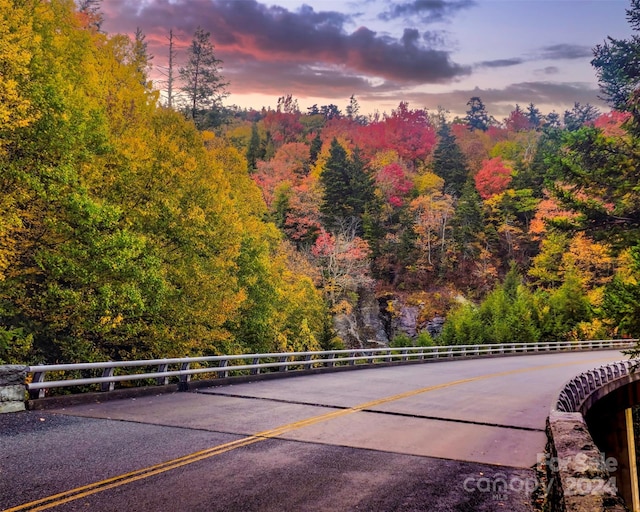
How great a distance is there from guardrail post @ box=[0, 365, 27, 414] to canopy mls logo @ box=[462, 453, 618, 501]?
819 centimetres

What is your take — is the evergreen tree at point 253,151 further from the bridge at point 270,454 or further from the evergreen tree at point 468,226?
the bridge at point 270,454

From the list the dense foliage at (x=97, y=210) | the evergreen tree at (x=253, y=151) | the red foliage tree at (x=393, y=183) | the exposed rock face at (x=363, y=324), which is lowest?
the exposed rock face at (x=363, y=324)

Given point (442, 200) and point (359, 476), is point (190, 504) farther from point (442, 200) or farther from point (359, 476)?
point (442, 200)

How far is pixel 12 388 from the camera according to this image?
32.9 feet

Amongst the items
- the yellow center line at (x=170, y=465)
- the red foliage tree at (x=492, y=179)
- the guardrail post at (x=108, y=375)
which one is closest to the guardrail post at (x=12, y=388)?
the guardrail post at (x=108, y=375)

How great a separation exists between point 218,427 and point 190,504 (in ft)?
13.3

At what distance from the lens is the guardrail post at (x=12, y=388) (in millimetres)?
9883

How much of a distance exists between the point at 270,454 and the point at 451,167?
77.9m

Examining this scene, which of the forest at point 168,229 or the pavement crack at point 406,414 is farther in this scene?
the forest at point 168,229

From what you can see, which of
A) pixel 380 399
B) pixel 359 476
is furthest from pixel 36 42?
pixel 359 476

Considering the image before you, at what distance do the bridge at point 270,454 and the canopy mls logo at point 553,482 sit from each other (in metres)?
0.04

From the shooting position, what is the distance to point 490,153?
97.5m

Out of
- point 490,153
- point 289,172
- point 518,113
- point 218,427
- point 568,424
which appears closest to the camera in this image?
point 568,424

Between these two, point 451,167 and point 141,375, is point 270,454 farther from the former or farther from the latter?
point 451,167
